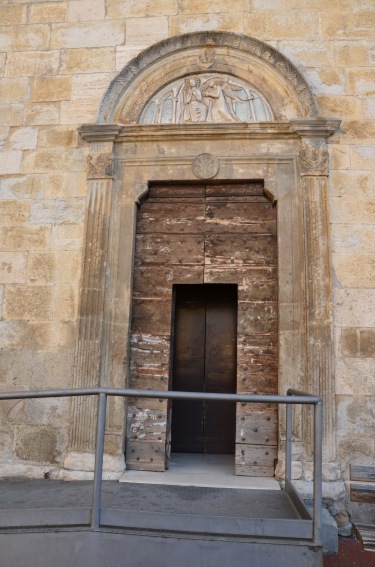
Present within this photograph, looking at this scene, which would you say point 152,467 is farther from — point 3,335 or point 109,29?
point 109,29

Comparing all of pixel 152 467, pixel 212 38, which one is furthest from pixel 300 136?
pixel 152 467

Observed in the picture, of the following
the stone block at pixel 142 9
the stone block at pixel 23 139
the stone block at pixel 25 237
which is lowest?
the stone block at pixel 25 237

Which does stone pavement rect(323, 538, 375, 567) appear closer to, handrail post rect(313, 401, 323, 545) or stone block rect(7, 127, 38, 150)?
handrail post rect(313, 401, 323, 545)

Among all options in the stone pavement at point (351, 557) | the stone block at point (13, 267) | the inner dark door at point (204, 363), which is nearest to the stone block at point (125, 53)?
the stone block at point (13, 267)

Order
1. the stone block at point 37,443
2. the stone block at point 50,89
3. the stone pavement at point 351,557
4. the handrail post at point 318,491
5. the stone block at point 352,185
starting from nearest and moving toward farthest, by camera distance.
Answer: the handrail post at point 318,491
the stone pavement at point 351,557
the stone block at point 37,443
the stone block at point 352,185
the stone block at point 50,89

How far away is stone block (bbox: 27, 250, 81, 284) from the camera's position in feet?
17.2

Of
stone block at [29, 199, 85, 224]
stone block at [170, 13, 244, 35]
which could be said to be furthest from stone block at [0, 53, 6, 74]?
stone block at [29, 199, 85, 224]

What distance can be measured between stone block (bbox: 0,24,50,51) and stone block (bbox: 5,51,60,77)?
0.08 meters

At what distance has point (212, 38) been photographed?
5.50 metres

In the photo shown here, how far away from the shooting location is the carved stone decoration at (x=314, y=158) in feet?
16.8

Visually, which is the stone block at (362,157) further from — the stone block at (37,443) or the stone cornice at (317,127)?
the stone block at (37,443)

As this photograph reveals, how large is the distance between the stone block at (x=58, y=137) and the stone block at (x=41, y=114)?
4.3 inches

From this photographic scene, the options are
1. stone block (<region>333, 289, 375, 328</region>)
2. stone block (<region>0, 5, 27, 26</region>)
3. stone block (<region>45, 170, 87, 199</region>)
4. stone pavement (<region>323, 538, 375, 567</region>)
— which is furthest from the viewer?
stone block (<region>0, 5, 27, 26</region>)

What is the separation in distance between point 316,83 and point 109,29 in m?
2.50
